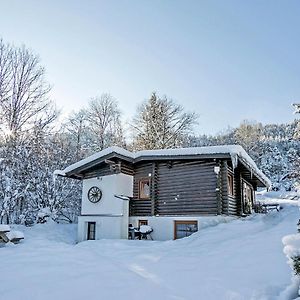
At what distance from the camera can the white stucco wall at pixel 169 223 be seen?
1263 centimetres

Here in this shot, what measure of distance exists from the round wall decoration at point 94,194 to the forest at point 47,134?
13.0 ft

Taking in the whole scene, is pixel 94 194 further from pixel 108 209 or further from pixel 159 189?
pixel 159 189

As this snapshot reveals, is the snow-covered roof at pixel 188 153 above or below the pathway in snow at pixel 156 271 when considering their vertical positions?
above

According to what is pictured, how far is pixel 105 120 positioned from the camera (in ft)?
91.7

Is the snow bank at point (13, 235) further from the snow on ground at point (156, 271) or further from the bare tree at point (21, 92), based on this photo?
the bare tree at point (21, 92)

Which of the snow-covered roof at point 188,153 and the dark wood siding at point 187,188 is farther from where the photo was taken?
the dark wood siding at point 187,188

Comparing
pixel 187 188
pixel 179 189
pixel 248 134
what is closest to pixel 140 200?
pixel 179 189

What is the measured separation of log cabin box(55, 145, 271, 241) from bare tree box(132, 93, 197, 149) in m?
10.1

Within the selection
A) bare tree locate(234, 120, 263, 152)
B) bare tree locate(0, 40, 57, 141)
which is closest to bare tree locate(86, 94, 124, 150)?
bare tree locate(0, 40, 57, 141)

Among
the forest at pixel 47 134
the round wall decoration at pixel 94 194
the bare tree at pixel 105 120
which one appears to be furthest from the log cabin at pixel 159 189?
the bare tree at pixel 105 120

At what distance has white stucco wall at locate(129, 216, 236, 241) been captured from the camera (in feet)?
41.4

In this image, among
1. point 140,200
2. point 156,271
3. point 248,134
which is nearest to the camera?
point 156,271

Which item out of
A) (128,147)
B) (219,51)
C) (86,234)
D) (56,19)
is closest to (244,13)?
(219,51)

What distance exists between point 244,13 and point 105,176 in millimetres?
8690
